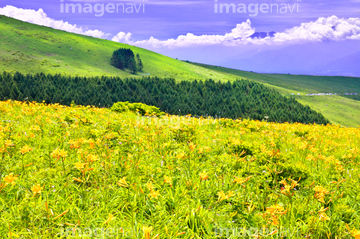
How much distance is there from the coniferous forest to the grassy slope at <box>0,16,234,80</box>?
1966 centimetres

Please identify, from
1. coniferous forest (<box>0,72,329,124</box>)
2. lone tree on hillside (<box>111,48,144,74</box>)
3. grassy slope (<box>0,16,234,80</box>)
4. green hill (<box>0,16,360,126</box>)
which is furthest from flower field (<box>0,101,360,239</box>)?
lone tree on hillside (<box>111,48,144,74</box>)

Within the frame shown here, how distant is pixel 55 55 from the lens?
86.2 meters

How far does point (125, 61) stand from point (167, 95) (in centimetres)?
5077

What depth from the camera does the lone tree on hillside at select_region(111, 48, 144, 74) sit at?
102 m

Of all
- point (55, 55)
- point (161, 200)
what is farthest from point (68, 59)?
point (161, 200)

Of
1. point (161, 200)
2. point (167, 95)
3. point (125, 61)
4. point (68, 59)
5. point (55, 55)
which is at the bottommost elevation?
point (161, 200)

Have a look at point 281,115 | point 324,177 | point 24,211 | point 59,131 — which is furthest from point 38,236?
point 281,115

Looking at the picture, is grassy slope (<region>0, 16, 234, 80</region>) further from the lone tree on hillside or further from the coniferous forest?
the coniferous forest

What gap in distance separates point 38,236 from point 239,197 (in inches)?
113

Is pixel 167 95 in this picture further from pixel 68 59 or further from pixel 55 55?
pixel 55 55

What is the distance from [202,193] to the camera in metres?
3.53

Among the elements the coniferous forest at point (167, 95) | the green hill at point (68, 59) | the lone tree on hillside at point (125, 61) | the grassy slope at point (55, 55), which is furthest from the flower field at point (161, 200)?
the lone tree on hillside at point (125, 61)

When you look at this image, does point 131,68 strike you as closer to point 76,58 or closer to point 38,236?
point 76,58

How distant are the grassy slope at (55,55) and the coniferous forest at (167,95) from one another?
64.5 ft
